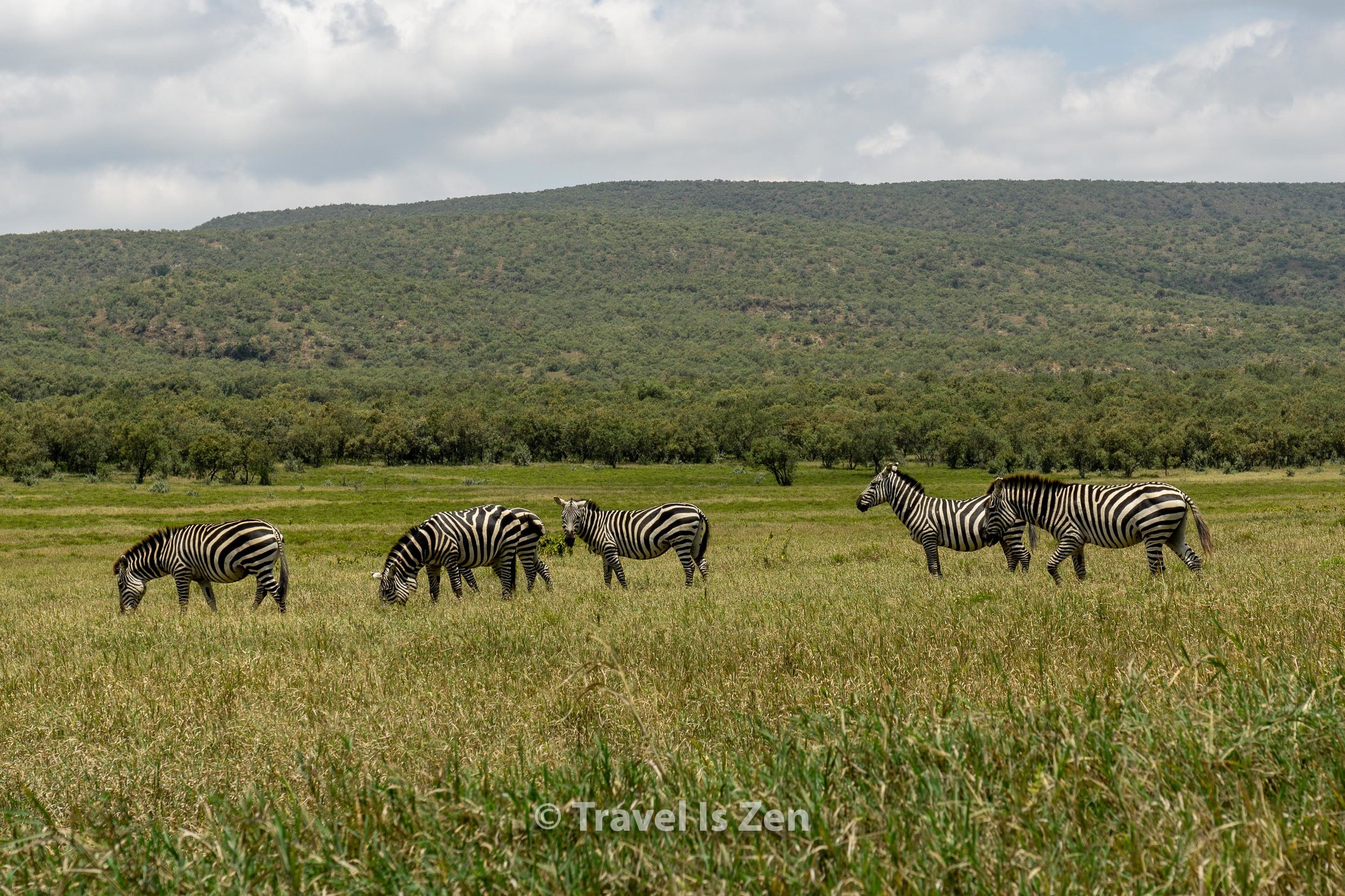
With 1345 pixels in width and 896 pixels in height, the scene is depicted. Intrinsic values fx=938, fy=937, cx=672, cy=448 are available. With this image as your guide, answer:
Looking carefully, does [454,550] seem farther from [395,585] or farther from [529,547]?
[529,547]

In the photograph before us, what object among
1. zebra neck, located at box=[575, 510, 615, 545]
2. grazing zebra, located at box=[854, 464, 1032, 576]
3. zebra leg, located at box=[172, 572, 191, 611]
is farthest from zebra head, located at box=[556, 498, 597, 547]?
zebra leg, located at box=[172, 572, 191, 611]

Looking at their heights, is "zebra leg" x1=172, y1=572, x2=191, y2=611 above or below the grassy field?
below

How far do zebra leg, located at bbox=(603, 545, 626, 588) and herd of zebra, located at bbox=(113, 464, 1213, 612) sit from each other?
3 cm

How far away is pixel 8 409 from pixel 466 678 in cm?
14721

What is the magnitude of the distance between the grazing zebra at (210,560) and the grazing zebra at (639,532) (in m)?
5.34

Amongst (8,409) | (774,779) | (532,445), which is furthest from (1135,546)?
(8,409)

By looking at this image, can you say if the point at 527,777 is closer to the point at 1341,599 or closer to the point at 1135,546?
the point at 1341,599

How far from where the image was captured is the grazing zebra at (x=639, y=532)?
60.3ft

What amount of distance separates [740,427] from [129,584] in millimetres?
118710

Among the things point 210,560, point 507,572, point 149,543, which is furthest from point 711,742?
point 149,543

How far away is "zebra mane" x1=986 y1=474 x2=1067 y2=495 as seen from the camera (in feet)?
54.0

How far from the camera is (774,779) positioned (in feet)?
12.5

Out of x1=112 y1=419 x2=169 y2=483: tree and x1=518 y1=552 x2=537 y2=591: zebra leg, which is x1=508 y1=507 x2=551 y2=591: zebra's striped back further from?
x1=112 y1=419 x2=169 y2=483: tree

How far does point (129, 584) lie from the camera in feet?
56.9
